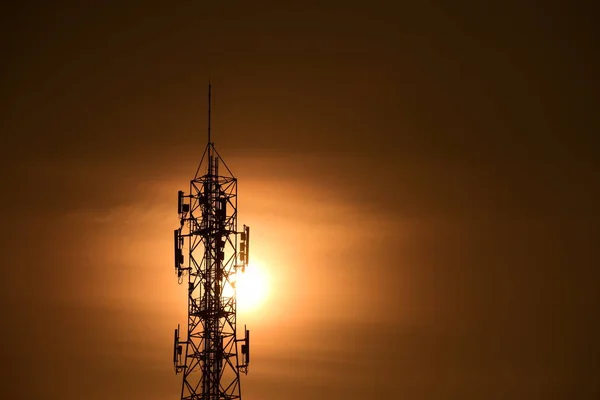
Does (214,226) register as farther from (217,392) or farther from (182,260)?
(217,392)

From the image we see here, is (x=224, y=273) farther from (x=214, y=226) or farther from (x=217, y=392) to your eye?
(x=217, y=392)

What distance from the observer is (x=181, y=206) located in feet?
143

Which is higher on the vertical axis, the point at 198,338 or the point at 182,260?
the point at 182,260

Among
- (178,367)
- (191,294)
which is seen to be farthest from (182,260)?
(178,367)

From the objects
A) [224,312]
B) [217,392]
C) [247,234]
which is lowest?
[217,392]

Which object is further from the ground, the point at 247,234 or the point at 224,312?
the point at 247,234

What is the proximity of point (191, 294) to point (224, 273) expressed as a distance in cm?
184

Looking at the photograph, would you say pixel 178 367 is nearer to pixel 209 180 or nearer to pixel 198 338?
pixel 198 338

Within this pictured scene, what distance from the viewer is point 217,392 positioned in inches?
1692

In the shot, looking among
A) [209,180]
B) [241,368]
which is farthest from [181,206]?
[241,368]

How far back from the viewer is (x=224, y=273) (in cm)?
4328

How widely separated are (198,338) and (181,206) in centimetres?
625

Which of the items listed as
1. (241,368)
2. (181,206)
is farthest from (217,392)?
(181,206)

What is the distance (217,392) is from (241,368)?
2106 mm
